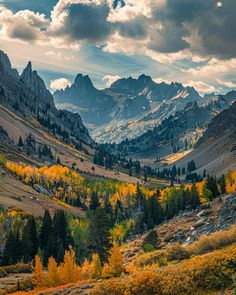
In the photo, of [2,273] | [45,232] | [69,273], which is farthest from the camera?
[45,232]

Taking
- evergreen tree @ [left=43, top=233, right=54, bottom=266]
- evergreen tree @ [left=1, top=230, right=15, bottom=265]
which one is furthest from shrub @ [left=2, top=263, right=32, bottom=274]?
evergreen tree @ [left=43, top=233, right=54, bottom=266]

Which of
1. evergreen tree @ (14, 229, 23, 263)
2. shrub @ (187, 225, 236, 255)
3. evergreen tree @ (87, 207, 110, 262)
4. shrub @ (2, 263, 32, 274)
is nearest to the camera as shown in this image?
shrub @ (187, 225, 236, 255)

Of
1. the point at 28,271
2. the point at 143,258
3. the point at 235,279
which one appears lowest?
the point at 28,271

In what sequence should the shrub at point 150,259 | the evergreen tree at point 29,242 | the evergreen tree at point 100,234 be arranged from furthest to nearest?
the evergreen tree at point 29,242 < the evergreen tree at point 100,234 < the shrub at point 150,259

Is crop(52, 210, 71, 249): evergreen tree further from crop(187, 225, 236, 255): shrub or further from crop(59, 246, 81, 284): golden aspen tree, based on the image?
crop(187, 225, 236, 255): shrub

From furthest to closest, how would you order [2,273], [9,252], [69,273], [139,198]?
[139,198], [9,252], [2,273], [69,273]

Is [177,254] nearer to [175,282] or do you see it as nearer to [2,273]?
[175,282]

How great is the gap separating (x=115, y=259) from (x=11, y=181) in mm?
157283

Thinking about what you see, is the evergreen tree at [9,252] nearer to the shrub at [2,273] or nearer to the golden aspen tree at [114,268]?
the shrub at [2,273]

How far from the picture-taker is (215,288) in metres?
31.7

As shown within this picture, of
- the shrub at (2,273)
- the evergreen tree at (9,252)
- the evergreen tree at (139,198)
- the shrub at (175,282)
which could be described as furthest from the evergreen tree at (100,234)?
the evergreen tree at (139,198)

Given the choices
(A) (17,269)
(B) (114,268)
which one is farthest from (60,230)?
(B) (114,268)

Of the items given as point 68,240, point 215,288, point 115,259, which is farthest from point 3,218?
point 215,288

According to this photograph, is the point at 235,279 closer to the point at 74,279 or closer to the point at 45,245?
the point at 74,279
